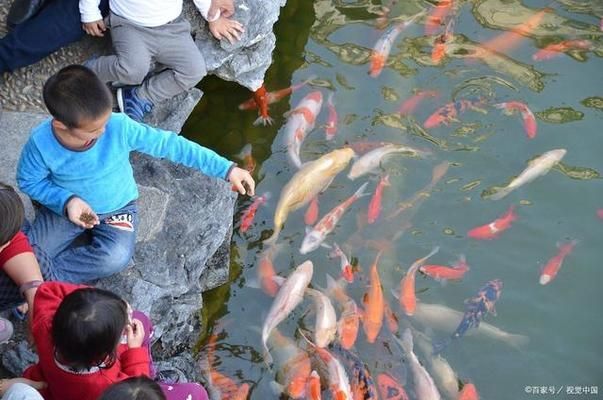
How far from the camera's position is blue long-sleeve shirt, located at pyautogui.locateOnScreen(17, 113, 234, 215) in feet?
Answer: 11.7

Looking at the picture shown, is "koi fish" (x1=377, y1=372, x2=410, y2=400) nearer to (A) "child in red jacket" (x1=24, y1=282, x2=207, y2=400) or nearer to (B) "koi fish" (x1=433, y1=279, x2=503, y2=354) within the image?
(B) "koi fish" (x1=433, y1=279, x2=503, y2=354)

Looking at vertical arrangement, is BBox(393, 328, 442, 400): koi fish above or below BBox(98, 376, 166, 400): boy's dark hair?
below

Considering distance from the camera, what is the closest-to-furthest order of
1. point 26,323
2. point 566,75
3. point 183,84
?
1. point 26,323
2. point 183,84
3. point 566,75

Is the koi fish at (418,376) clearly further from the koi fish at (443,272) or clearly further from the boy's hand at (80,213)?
the boy's hand at (80,213)

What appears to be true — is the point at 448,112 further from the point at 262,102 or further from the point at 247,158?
the point at 247,158

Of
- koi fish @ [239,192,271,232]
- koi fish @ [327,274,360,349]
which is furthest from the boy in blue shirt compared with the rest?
koi fish @ [327,274,360,349]

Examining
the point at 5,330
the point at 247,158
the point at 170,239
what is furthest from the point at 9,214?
the point at 247,158

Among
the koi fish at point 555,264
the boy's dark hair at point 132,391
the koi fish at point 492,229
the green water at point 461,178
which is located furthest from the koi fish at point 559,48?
the boy's dark hair at point 132,391

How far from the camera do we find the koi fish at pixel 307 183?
5.22 m

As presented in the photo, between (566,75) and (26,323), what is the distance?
180 inches

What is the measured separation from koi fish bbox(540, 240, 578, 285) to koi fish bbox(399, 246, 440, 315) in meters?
0.79

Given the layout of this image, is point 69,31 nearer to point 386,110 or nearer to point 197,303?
point 197,303

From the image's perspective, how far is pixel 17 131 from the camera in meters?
4.27

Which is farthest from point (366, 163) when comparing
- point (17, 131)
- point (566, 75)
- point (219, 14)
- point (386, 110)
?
point (17, 131)
